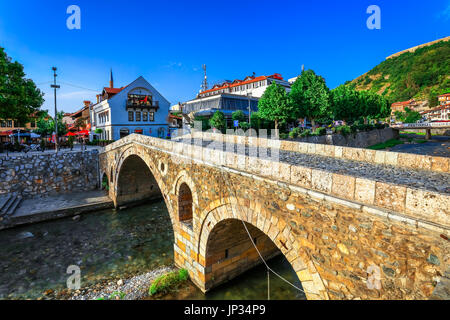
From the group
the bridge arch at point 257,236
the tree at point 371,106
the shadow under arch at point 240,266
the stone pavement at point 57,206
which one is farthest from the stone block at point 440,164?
the tree at point 371,106

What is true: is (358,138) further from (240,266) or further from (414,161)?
(240,266)

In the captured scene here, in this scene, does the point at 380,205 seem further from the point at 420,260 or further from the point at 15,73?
the point at 15,73

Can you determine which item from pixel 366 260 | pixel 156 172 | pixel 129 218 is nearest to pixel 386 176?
pixel 366 260

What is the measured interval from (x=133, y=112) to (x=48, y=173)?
13191 millimetres

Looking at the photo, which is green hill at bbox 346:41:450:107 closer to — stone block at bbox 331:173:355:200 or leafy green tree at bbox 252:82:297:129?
leafy green tree at bbox 252:82:297:129

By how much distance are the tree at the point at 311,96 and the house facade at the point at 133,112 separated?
17.5m

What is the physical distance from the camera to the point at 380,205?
12.7ft

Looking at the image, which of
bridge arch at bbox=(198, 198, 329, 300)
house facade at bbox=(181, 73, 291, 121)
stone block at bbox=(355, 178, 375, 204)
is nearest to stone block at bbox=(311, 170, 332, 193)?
stone block at bbox=(355, 178, 375, 204)

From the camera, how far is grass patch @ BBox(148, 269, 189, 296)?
8.99 m

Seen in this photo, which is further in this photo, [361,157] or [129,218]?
[129,218]

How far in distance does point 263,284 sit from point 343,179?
7171mm

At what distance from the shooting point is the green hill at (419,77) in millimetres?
78312

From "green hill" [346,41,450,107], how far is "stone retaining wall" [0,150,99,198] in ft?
299

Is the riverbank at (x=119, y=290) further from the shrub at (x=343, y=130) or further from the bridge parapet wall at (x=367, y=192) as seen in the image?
the shrub at (x=343, y=130)
